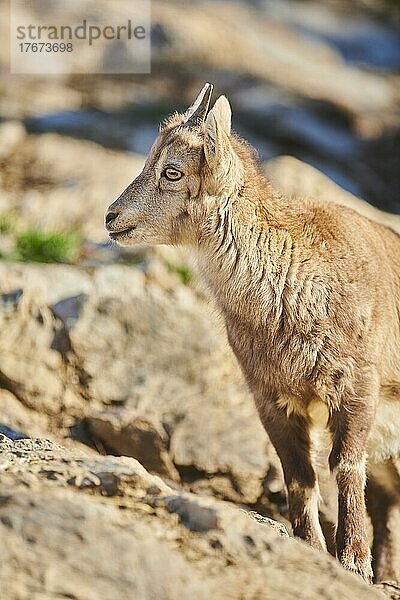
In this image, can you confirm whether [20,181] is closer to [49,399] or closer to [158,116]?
[158,116]

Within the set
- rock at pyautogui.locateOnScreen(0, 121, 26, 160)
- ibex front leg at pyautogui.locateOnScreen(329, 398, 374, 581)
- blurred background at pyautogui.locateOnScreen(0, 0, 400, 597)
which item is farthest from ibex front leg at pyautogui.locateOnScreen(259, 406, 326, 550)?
rock at pyautogui.locateOnScreen(0, 121, 26, 160)

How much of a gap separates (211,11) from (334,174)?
7.68 m

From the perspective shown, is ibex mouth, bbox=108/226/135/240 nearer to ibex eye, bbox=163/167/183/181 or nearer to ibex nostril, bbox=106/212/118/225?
ibex nostril, bbox=106/212/118/225

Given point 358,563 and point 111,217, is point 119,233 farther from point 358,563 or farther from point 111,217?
point 358,563

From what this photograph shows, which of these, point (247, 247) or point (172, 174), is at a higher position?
point (172, 174)

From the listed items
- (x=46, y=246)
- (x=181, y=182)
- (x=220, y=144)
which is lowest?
(x=46, y=246)

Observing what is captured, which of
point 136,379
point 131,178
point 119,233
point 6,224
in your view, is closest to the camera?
point 119,233

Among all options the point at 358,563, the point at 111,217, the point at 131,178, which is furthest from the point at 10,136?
the point at 358,563

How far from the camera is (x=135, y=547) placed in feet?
14.3

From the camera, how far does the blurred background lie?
9.05 meters

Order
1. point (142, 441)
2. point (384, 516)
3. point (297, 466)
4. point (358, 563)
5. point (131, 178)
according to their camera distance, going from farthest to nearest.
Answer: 1. point (131, 178)
2. point (142, 441)
3. point (384, 516)
4. point (297, 466)
5. point (358, 563)

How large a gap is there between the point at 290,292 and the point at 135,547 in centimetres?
286

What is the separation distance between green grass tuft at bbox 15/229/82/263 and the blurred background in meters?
0.02

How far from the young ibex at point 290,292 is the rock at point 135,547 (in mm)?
2024
